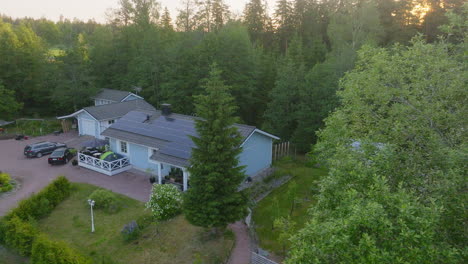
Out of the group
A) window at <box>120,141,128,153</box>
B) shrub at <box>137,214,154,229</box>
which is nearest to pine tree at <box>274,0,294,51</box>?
window at <box>120,141,128,153</box>

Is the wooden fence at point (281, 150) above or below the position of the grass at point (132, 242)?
above

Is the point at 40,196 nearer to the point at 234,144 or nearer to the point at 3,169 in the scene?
the point at 3,169

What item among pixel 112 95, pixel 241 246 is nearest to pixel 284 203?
pixel 241 246

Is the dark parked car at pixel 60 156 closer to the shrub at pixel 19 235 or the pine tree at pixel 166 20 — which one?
the shrub at pixel 19 235

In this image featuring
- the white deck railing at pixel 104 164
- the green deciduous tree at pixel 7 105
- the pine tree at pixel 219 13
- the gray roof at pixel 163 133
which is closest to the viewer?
the gray roof at pixel 163 133

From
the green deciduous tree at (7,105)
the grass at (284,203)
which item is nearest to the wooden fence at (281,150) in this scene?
the grass at (284,203)

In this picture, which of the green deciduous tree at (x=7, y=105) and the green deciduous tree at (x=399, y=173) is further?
the green deciduous tree at (x=7, y=105)

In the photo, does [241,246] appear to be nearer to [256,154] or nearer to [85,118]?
[256,154]

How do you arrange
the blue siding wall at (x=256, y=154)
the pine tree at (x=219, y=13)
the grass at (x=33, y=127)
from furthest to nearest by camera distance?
the pine tree at (x=219, y=13) < the grass at (x=33, y=127) < the blue siding wall at (x=256, y=154)
